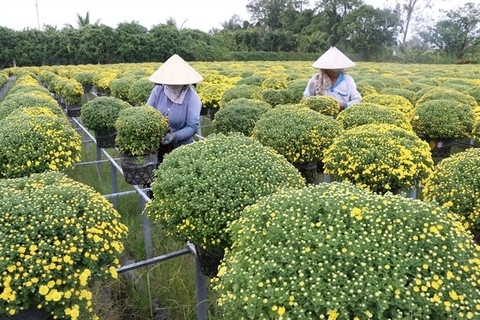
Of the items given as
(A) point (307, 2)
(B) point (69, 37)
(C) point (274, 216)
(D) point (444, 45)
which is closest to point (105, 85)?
(C) point (274, 216)

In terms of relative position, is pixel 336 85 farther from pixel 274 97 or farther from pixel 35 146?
pixel 35 146

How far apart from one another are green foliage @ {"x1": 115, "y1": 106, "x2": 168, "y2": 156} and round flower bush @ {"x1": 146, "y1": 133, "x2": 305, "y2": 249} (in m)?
1.46

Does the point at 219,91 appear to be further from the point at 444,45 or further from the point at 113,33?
the point at 444,45

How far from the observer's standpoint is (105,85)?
1227 cm

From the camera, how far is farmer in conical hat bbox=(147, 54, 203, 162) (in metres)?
4.60

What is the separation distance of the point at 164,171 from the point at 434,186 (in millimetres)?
1928

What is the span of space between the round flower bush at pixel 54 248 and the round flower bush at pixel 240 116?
3.23m

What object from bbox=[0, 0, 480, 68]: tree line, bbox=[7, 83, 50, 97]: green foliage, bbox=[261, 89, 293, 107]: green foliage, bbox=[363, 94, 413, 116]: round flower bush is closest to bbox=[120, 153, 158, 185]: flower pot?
bbox=[261, 89, 293, 107]: green foliage

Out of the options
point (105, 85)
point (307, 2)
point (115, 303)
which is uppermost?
point (307, 2)

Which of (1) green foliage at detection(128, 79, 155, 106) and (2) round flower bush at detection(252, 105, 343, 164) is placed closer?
(2) round flower bush at detection(252, 105, 343, 164)

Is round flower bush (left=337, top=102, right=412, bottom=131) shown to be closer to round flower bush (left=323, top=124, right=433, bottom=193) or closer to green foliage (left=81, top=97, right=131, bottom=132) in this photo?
round flower bush (left=323, top=124, right=433, bottom=193)

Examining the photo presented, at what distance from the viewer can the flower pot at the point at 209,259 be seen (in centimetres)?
265

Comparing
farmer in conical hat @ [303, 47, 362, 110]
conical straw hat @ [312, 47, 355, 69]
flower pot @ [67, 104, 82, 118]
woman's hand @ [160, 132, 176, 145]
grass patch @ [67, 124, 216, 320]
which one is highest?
conical straw hat @ [312, 47, 355, 69]

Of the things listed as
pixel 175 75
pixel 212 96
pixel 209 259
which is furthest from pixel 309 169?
pixel 212 96
